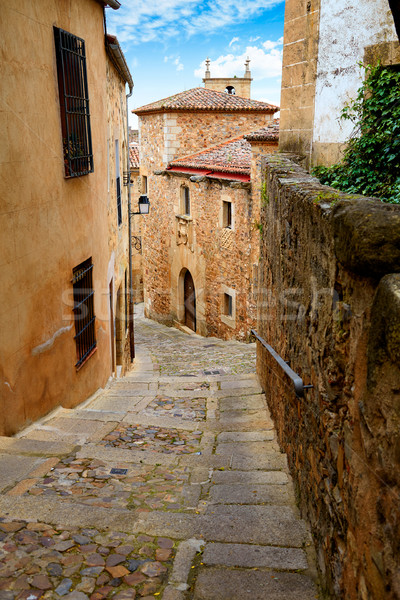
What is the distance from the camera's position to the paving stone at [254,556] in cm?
270

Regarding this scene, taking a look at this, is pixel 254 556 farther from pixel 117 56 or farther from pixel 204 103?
pixel 204 103

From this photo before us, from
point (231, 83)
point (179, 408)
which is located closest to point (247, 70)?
point (231, 83)

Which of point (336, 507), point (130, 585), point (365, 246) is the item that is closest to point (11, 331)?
point (130, 585)

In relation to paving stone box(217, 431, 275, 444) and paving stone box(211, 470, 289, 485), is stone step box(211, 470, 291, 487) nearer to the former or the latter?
paving stone box(211, 470, 289, 485)

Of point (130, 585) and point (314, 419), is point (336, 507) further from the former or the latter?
point (130, 585)

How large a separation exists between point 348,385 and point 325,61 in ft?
19.5

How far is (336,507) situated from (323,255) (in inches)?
50.0

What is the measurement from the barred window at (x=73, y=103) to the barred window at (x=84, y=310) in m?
1.21

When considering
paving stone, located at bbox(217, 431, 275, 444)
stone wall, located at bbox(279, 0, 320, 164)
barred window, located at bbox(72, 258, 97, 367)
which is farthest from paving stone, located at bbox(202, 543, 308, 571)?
stone wall, located at bbox(279, 0, 320, 164)

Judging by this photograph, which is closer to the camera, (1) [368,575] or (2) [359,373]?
(1) [368,575]

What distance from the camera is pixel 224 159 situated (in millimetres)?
16344

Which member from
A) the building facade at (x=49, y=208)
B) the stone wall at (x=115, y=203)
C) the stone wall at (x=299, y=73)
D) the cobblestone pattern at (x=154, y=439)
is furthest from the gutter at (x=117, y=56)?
the cobblestone pattern at (x=154, y=439)

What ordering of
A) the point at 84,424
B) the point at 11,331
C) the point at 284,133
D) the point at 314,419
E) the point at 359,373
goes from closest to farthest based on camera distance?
the point at 359,373 < the point at 314,419 < the point at 11,331 < the point at 84,424 < the point at 284,133

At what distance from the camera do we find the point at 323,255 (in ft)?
9.28
